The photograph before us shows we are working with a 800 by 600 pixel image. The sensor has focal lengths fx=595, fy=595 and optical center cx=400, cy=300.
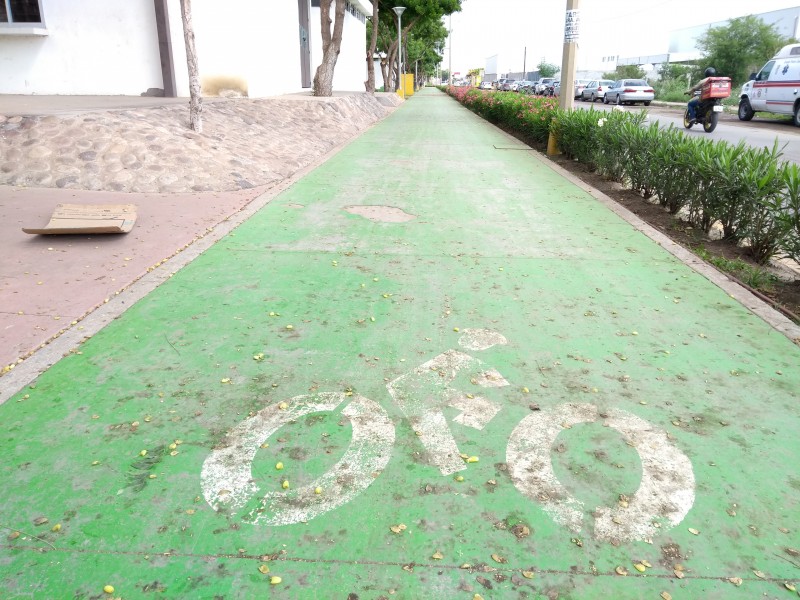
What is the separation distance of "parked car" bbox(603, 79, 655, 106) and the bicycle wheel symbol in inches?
1292

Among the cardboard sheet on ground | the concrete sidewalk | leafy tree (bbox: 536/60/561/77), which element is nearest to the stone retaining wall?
the concrete sidewalk

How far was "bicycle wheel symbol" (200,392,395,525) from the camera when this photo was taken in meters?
2.56

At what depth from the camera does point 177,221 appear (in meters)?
6.81

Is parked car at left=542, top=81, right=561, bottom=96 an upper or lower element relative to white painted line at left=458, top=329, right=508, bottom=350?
upper

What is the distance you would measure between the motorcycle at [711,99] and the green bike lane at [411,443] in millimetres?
13228

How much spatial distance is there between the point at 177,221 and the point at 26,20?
522 inches

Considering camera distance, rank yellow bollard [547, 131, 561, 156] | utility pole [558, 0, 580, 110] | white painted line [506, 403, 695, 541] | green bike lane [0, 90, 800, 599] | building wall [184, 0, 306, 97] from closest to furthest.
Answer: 1. green bike lane [0, 90, 800, 599]
2. white painted line [506, 403, 695, 541]
3. utility pole [558, 0, 580, 110]
4. yellow bollard [547, 131, 561, 156]
5. building wall [184, 0, 306, 97]

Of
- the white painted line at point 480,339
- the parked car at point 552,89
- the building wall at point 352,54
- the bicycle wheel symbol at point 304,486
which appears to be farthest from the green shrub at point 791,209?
the parked car at point 552,89

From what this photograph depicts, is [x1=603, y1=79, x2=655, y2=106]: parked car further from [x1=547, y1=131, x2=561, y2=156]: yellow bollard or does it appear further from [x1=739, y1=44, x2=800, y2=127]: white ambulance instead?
[x1=547, y1=131, x2=561, y2=156]: yellow bollard

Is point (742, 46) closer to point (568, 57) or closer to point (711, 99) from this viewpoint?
point (711, 99)

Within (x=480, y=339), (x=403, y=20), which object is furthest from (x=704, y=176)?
(x=403, y=20)

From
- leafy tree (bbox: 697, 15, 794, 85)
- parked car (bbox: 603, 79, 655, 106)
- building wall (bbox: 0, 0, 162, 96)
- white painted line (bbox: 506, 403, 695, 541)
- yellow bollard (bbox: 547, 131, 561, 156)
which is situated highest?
leafy tree (bbox: 697, 15, 794, 85)

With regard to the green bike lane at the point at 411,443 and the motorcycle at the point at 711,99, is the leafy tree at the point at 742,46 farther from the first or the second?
the green bike lane at the point at 411,443

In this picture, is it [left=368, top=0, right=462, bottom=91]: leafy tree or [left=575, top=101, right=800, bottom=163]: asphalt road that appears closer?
[left=575, top=101, right=800, bottom=163]: asphalt road
